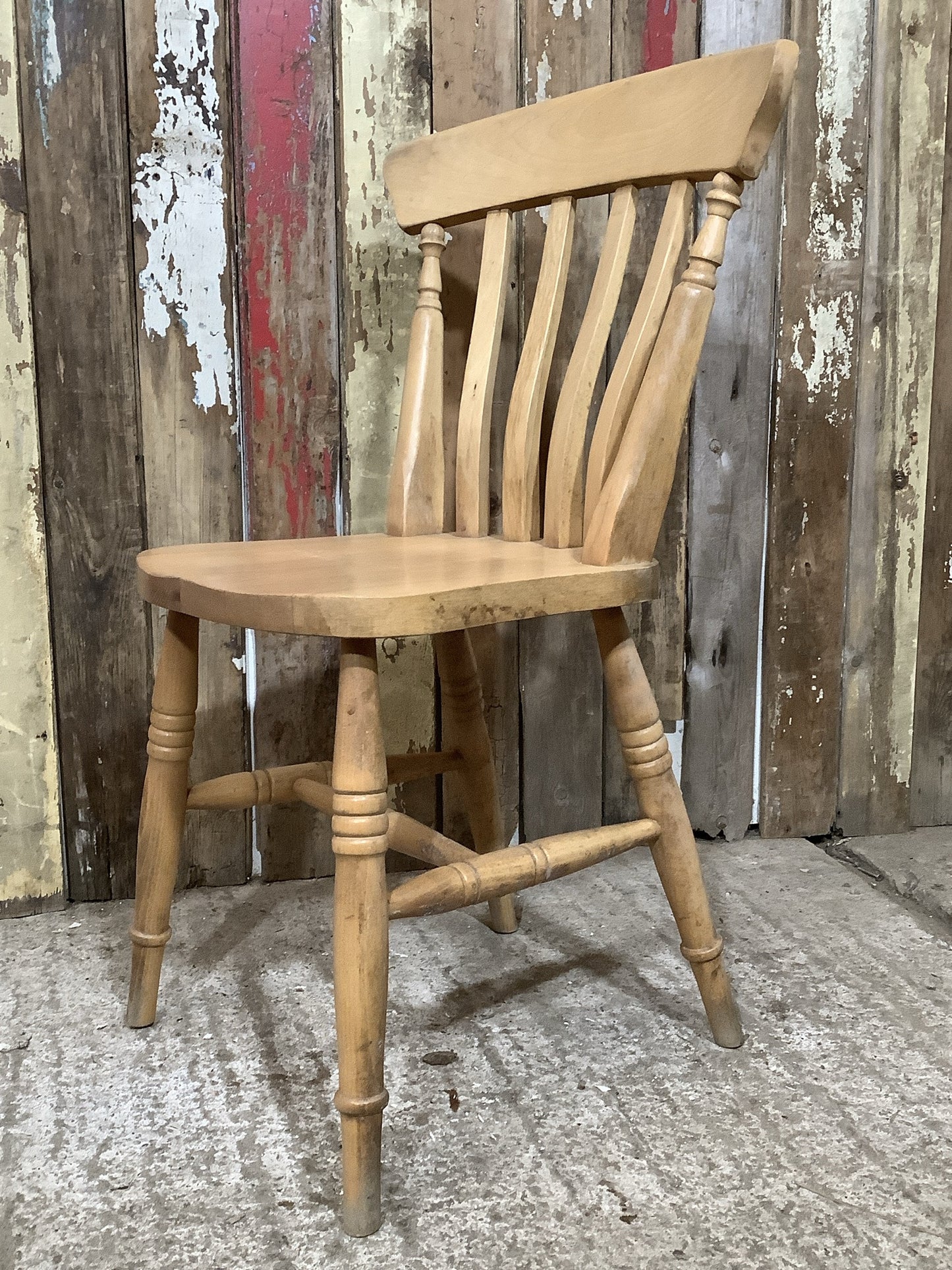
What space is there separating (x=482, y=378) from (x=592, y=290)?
157mm

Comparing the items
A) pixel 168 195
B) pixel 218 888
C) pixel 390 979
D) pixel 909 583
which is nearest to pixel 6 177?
pixel 168 195

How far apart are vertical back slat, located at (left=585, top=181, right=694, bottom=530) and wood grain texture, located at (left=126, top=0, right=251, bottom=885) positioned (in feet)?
1.79

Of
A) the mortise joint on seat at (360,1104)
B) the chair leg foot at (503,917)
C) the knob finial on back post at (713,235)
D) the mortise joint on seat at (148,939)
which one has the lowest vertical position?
the chair leg foot at (503,917)

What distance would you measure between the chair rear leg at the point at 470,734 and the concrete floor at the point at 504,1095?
0.52ft

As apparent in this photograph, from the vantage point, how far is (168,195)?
1318mm

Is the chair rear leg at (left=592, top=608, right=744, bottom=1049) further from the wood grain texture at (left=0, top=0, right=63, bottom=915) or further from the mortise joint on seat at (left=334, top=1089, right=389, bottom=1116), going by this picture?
the wood grain texture at (left=0, top=0, right=63, bottom=915)

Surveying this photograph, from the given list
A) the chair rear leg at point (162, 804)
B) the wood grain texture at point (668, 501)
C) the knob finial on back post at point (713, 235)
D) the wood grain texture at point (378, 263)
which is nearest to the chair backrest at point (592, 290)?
the knob finial on back post at point (713, 235)

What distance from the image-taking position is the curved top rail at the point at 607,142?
966 millimetres

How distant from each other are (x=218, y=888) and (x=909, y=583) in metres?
1.09

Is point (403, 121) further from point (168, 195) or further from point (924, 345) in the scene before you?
point (924, 345)

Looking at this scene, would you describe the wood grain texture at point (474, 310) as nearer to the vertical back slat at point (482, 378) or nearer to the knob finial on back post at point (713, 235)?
the vertical back slat at point (482, 378)

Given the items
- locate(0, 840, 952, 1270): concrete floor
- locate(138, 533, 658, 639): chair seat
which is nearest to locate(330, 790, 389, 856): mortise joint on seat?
locate(138, 533, 658, 639): chair seat

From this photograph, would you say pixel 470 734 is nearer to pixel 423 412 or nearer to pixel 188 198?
pixel 423 412

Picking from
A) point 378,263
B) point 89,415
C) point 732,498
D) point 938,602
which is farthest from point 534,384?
point 938,602
